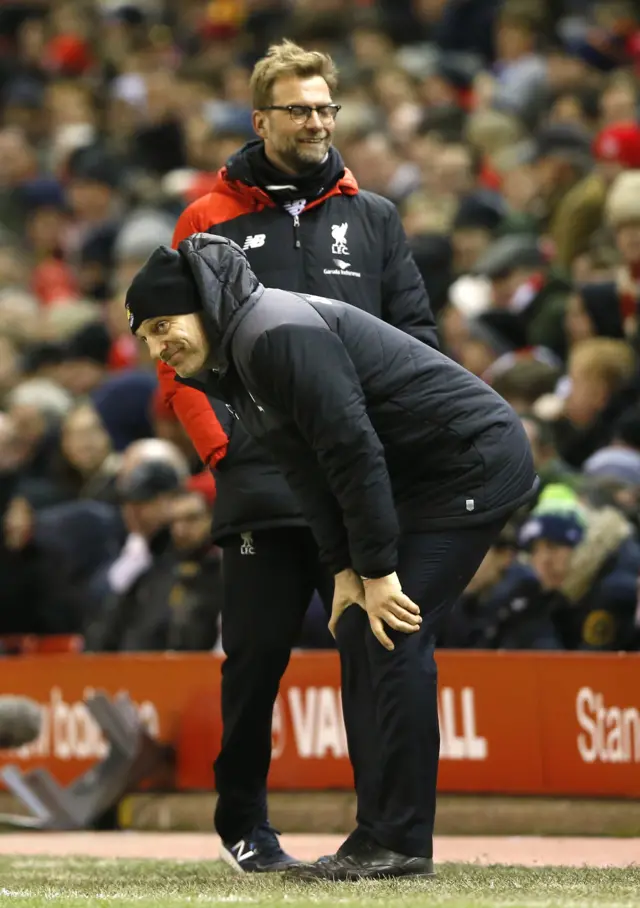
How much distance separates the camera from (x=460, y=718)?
8.30 meters

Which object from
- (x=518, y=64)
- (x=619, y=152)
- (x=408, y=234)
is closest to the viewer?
(x=619, y=152)

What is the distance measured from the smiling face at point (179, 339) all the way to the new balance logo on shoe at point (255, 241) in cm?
85

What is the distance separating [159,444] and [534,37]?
6.63 metres

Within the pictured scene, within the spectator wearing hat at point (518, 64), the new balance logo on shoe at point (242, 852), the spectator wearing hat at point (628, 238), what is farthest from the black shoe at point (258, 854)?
the spectator wearing hat at point (518, 64)

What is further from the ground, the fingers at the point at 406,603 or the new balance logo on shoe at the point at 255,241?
the new balance logo on shoe at the point at 255,241

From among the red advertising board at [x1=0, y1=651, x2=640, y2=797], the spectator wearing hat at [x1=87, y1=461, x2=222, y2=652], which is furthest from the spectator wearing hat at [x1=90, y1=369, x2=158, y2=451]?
the red advertising board at [x1=0, y1=651, x2=640, y2=797]

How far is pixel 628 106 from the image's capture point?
12938 mm

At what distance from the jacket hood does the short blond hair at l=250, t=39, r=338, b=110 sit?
0.87 m

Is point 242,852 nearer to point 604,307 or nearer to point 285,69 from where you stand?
point 285,69

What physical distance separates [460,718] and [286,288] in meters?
2.42

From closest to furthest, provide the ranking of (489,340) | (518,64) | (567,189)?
(489,340), (567,189), (518,64)

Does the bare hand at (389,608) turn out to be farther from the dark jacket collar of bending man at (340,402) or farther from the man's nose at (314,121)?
the man's nose at (314,121)

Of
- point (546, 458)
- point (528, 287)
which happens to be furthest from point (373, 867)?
point (528, 287)

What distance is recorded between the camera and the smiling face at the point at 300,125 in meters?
6.54
